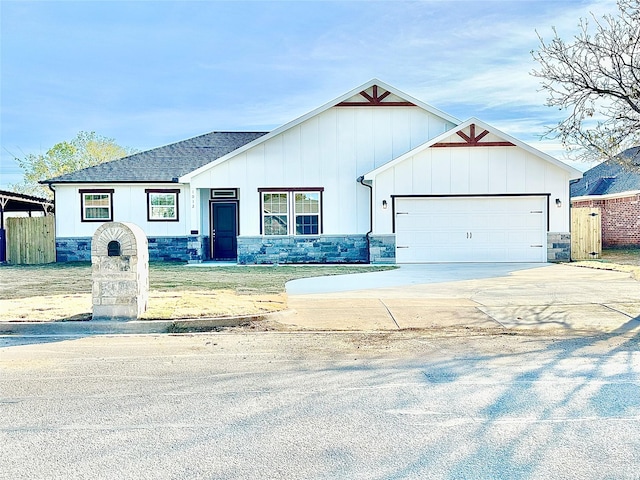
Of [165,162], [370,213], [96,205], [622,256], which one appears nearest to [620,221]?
[622,256]

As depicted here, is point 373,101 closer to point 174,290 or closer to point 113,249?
point 174,290

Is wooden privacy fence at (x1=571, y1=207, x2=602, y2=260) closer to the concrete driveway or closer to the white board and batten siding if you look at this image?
the concrete driveway

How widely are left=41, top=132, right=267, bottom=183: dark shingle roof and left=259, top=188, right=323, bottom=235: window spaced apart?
403 centimetres

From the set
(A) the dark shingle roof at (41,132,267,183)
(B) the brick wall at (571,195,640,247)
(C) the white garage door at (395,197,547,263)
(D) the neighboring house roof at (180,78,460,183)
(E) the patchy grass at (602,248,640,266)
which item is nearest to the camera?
(C) the white garage door at (395,197,547,263)

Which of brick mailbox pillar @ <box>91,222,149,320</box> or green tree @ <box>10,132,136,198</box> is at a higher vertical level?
green tree @ <box>10,132,136,198</box>

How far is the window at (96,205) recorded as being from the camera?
22188 mm

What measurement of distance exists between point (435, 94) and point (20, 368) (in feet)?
68.9

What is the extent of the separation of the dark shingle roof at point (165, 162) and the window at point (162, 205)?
0.63 metres

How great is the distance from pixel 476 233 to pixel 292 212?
6.45 meters

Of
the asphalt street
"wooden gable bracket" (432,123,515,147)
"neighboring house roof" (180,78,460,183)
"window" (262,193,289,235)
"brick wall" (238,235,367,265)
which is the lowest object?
the asphalt street

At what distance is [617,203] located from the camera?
85.7 ft

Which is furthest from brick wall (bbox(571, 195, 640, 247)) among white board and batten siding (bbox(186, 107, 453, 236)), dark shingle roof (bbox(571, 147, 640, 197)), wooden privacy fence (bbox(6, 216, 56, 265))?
wooden privacy fence (bbox(6, 216, 56, 265))

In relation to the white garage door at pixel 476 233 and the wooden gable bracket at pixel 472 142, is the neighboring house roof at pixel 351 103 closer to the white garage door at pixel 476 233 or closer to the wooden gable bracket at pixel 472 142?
the wooden gable bracket at pixel 472 142

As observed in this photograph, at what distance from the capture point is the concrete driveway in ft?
29.5
